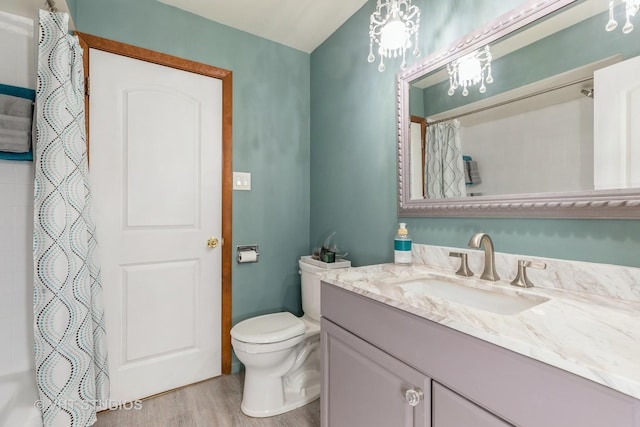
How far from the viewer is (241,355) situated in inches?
62.9

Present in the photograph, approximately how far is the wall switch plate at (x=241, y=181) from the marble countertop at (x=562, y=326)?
1284 millimetres

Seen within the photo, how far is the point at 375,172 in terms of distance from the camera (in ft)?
5.77

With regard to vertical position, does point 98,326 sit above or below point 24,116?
below

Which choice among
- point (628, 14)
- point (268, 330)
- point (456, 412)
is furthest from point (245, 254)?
point (628, 14)

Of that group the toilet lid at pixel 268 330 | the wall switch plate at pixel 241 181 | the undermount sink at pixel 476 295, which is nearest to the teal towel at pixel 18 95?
the wall switch plate at pixel 241 181

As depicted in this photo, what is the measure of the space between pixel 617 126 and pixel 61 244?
207 centimetres

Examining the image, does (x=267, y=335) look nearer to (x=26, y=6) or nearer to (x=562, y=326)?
(x=562, y=326)

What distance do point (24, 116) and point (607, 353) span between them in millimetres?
2219

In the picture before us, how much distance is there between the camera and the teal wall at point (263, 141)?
1932mm

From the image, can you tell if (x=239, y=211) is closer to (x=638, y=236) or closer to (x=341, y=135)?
(x=341, y=135)

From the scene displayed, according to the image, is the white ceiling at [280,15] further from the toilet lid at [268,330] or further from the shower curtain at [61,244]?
the toilet lid at [268,330]

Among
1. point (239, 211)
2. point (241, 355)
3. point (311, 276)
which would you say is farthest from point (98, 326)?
point (311, 276)

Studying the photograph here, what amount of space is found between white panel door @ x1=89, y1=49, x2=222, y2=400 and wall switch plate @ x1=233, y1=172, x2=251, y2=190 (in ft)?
0.37

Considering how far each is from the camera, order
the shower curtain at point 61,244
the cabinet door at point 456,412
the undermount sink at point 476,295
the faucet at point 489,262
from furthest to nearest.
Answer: the shower curtain at point 61,244 → the faucet at point 489,262 → the undermount sink at point 476,295 → the cabinet door at point 456,412
